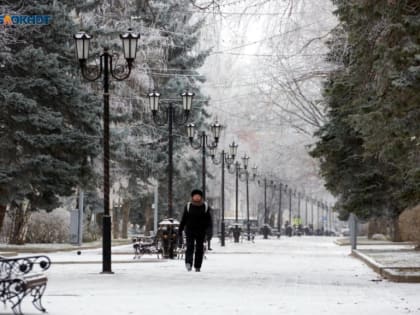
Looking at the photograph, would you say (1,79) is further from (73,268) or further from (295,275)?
(295,275)

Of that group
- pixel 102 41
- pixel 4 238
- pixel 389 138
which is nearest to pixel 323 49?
pixel 102 41

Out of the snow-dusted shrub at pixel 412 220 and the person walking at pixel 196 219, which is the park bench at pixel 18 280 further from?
the snow-dusted shrub at pixel 412 220

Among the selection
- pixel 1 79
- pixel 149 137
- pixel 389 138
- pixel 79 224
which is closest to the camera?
pixel 389 138

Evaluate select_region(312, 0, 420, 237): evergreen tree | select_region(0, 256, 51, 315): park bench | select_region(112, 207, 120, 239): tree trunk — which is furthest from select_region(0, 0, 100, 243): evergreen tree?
select_region(112, 207, 120, 239): tree trunk

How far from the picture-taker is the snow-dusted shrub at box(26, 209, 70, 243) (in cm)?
4484

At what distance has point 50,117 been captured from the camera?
35.5 metres

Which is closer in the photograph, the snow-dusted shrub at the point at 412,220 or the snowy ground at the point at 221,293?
the snowy ground at the point at 221,293

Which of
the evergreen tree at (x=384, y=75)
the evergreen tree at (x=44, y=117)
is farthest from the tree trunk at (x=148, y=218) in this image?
the evergreen tree at (x=384, y=75)

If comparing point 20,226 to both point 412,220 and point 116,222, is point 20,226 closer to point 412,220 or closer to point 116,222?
point 412,220

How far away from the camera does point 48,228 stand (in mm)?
45656

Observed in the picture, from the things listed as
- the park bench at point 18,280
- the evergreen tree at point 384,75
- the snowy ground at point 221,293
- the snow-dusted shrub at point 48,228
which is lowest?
the snowy ground at point 221,293

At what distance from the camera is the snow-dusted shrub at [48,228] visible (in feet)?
147

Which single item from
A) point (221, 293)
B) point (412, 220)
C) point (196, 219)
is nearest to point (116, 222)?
point (412, 220)

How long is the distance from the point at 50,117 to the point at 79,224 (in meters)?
8.81
